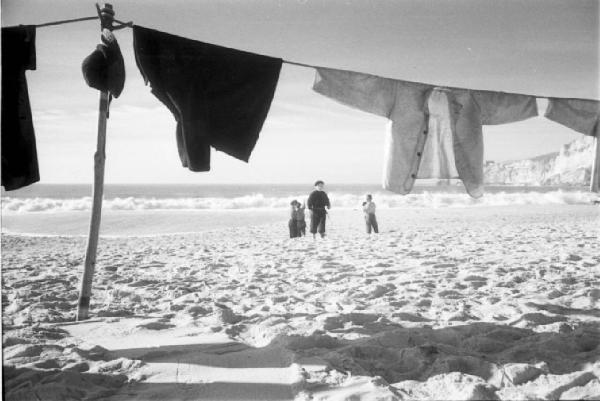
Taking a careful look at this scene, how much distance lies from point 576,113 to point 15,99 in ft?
19.7

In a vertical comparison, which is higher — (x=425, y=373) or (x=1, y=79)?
(x=1, y=79)

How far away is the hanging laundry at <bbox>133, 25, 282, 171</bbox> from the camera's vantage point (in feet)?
11.9

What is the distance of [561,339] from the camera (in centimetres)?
328

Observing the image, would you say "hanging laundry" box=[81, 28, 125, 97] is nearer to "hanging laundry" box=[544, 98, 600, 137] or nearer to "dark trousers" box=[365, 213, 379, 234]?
"hanging laundry" box=[544, 98, 600, 137]

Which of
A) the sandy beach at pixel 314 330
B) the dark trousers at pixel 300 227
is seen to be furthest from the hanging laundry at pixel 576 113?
the dark trousers at pixel 300 227

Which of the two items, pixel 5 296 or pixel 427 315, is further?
pixel 5 296

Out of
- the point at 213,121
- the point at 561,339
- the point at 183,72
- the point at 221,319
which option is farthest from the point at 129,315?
the point at 561,339

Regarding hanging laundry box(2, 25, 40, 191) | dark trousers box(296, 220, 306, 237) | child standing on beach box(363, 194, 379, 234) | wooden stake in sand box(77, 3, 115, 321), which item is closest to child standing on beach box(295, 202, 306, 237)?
dark trousers box(296, 220, 306, 237)

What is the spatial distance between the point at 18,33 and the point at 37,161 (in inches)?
43.7

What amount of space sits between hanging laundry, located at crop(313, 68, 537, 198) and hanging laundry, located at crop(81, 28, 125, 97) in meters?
1.90

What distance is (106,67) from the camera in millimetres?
3611

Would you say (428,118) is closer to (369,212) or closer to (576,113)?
(576,113)

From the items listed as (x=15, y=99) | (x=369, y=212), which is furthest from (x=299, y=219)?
(x=15, y=99)

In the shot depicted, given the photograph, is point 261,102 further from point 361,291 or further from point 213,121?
point 361,291
